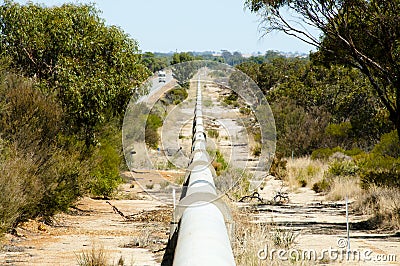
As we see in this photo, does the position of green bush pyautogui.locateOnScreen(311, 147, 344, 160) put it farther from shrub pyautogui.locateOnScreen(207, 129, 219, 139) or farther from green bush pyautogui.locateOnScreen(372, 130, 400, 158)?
shrub pyautogui.locateOnScreen(207, 129, 219, 139)

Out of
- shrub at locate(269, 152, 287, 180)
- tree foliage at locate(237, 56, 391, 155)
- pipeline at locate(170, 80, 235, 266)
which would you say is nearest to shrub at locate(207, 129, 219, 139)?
pipeline at locate(170, 80, 235, 266)

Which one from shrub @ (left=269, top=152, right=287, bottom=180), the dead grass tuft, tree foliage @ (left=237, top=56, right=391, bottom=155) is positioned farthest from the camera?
tree foliage @ (left=237, top=56, right=391, bottom=155)

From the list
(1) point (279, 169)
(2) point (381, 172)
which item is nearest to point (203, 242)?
(2) point (381, 172)

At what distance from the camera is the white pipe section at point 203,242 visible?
4.16 meters

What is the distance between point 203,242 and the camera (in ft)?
15.5

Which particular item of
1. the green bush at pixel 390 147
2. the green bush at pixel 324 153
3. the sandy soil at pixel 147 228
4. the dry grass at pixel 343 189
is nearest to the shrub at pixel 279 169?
the green bush at pixel 324 153

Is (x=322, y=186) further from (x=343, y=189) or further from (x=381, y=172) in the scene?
(x=381, y=172)

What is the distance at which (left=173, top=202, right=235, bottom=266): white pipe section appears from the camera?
→ 4161 millimetres

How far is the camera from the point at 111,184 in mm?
21266

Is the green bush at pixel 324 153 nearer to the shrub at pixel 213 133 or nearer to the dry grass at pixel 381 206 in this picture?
the dry grass at pixel 381 206

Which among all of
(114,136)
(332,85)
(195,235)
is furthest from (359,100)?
(195,235)

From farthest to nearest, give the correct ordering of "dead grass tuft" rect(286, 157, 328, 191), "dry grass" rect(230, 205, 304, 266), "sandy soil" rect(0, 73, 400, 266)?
"dead grass tuft" rect(286, 157, 328, 191)
"sandy soil" rect(0, 73, 400, 266)
"dry grass" rect(230, 205, 304, 266)

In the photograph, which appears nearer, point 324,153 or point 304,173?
point 304,173

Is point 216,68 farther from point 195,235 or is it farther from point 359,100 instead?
point 359,100
